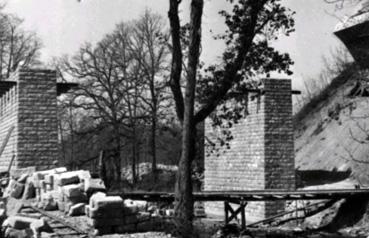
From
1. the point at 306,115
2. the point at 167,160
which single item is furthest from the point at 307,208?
the point at 167,160

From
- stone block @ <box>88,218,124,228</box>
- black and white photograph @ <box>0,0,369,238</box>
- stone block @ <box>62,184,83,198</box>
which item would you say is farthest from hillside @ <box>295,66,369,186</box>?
stone block @ <box>88,218,124,228</box>

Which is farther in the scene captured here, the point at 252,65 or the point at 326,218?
the point at 326,218

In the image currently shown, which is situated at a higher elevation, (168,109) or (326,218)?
(168,109)

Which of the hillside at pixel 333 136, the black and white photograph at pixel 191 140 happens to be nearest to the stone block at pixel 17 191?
the black and white photograph at pixel 191 140

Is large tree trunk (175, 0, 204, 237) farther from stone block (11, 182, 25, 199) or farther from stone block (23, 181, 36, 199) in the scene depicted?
stone block (11, 182, 25, 199)

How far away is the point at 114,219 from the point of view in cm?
966

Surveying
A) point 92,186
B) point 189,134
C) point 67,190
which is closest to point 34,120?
point 67,190

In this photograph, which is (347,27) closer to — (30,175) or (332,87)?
(30,175)

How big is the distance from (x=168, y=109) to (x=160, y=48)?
3.30 metres

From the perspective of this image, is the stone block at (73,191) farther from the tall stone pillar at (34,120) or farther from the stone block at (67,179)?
the tall stone pillar at (34,120)

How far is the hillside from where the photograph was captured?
816 inches

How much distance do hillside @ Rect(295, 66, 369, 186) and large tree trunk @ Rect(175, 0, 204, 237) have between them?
31.1 ft

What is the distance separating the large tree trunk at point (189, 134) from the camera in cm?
1055

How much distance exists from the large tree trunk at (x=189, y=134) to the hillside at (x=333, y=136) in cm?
946
